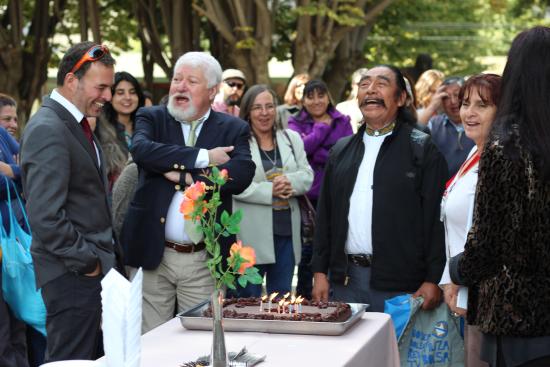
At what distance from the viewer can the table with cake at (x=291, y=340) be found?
159 inches

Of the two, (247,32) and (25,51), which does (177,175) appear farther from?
(25,51)

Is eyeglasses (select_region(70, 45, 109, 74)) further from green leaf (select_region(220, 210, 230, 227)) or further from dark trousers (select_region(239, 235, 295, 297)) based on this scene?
dark trousers (select_region(239, 235, 295, 297))

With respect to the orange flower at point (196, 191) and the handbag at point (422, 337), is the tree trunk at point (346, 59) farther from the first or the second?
the orange flower at point (196, 191)

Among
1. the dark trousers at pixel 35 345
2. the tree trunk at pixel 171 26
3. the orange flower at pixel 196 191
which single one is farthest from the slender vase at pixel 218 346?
the tree trunk at pixel 171 26

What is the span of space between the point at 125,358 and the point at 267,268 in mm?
4704

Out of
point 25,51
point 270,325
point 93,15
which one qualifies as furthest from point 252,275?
point 25,51

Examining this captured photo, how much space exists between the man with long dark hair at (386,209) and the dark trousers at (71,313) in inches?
64.5

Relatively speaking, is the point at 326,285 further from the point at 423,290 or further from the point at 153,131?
the point at 153,131

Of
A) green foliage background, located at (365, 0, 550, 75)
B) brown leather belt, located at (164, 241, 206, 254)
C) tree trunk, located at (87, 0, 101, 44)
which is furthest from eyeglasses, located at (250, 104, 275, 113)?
green foliage background, located at (365, 0, 550, 75)

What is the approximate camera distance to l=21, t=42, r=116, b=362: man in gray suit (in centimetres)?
483

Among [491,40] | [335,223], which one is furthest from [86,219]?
[491,40]

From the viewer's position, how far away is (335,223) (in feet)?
19.9

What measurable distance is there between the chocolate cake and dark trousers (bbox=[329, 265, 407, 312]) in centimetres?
112

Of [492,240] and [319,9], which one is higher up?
[319,9]
